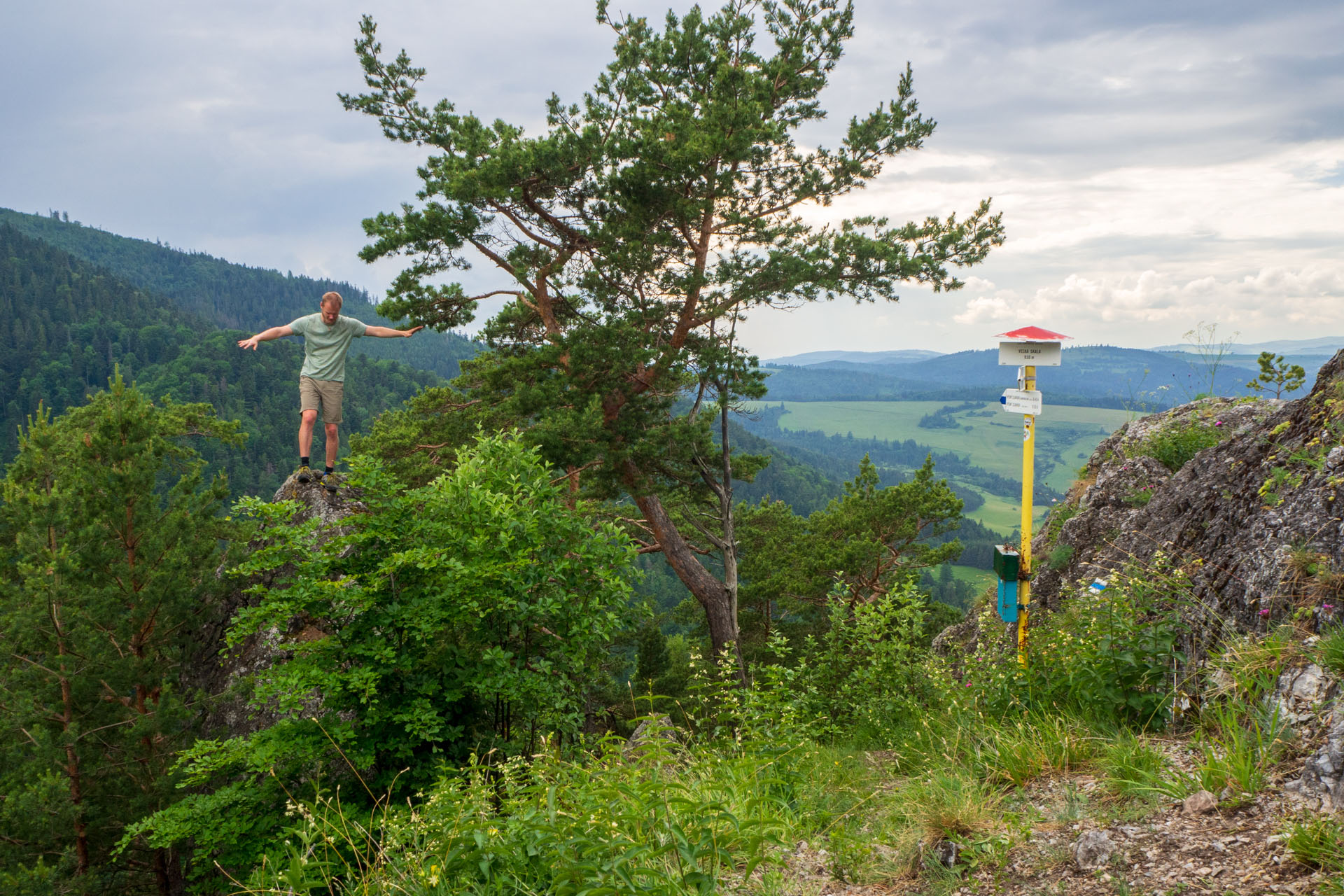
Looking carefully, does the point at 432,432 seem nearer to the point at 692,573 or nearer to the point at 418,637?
the point at 692,573

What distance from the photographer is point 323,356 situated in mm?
7469

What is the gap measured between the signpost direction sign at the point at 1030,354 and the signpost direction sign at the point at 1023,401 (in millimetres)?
210

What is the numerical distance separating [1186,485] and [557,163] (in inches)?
385

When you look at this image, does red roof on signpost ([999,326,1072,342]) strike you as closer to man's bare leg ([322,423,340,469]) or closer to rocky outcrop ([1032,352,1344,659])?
rocky outcrop ([1032,352,1344,659])

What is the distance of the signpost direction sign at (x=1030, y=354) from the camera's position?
17.9ft

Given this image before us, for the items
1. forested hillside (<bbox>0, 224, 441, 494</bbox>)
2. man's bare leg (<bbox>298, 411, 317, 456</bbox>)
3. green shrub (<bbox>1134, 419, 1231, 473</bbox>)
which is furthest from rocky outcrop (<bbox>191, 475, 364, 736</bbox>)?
forested hillside (<bbox>0, 224, 441, 494</bbox>)

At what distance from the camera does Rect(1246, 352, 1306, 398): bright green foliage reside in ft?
24.6

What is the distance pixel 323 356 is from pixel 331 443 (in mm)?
1078

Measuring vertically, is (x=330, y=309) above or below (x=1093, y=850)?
above

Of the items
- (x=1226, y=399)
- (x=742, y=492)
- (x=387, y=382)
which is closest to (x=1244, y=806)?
(x=1226, y=399)

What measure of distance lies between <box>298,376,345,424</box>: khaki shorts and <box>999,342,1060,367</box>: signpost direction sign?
620 centimetres

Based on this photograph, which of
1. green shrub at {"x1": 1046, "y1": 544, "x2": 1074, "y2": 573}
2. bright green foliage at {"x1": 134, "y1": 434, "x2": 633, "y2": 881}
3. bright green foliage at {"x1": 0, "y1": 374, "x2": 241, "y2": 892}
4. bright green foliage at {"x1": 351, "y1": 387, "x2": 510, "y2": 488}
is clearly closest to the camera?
bright green foliage at {"x1": 134, "y1": 434, "x2": 633, "y2": 881}

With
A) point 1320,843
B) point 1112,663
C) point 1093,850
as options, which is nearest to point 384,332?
point 1112,663

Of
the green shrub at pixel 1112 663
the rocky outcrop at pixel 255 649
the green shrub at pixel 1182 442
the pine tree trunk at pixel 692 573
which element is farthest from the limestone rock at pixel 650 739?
the pine tree trunk at pixel 692 573
